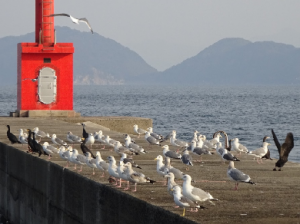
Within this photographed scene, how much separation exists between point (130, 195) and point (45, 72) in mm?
22665

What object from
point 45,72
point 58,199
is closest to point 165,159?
point 58,199

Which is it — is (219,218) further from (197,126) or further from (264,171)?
(197,126)

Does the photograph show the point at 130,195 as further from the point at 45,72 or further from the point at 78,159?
the point at 45,72

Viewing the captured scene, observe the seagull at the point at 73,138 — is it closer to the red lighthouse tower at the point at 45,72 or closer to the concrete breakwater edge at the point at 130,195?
the concrete breakwater edge at the point at 130,195

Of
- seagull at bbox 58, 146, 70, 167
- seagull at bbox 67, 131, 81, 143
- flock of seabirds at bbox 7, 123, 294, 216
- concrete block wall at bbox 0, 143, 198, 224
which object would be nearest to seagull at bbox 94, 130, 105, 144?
flock of seabirds at bbox 7, 123, 294, 216

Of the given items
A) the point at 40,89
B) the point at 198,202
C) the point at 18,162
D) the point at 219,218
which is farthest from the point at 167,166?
the point at 40,89

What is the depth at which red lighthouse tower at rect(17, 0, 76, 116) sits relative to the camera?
34.4 metres

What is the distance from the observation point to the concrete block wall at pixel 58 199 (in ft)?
39.8

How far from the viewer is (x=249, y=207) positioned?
39.4ft

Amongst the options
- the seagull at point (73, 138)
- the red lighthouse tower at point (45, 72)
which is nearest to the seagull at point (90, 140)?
the seagull at point (73, 138)

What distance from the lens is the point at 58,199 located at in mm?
→ 15469

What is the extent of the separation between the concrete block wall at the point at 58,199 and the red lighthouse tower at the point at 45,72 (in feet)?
43.2

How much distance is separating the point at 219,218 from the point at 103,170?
430 cm

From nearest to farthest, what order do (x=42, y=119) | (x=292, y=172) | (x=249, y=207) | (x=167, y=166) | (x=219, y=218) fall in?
1. (x=219, y=218)
2. (x=249, y=207)
3. (x=167, y=166)
4. (x=292, y=172)
5. (x=42, y=119)
